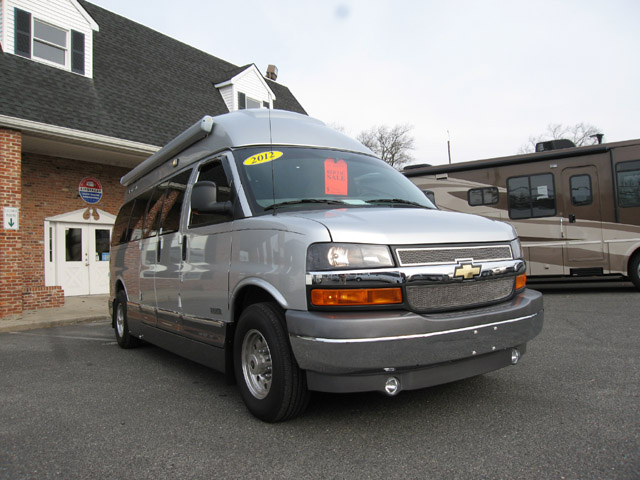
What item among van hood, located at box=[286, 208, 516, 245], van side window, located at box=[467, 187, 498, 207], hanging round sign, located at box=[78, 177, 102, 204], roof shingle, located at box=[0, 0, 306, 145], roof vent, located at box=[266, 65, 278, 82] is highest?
roof vent, located at box=[266, 65, 278, 82]

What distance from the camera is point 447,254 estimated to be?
9.99ft

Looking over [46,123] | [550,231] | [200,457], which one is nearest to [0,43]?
[46,123]

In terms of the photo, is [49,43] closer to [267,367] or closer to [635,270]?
[267,367]

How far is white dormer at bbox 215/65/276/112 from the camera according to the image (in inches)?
702

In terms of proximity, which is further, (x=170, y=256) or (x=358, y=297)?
(x=170, y=256)

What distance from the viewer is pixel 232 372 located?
12.2 feet

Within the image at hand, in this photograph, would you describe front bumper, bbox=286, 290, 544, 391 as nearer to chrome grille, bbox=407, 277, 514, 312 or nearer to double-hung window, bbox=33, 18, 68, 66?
chrome grille, bbox=407, 277, 514, 312

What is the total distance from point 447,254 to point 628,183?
9.01m

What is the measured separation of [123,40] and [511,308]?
16293mm

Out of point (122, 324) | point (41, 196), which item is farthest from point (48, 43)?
point (122, 324)

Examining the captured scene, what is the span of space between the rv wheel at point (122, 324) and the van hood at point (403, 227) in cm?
397

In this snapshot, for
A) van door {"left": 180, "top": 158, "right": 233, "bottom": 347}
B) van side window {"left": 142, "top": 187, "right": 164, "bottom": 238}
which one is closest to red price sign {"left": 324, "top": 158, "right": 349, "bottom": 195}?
van door {"left": 180, "top": 158, "right": 233, "bottom": 347}

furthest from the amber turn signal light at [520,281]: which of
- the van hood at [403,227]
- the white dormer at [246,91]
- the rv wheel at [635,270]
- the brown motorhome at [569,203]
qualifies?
the white dormer at [246,91]

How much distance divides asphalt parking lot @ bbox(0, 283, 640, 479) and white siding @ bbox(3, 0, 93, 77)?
33.1 ft
